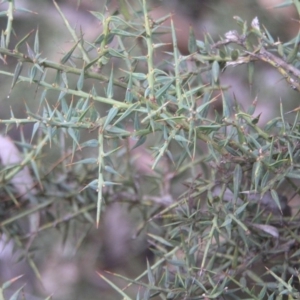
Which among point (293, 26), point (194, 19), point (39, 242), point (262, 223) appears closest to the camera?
point (262, 223)

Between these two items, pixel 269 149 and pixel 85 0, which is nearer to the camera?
pixel 269 149

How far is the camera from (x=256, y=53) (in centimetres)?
60

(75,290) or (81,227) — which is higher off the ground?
(81,227)

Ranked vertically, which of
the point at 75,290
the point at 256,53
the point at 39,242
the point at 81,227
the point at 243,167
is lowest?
the point at 75,290

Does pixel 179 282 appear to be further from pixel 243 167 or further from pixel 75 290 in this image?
pixel 75 290

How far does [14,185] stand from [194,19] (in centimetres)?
77

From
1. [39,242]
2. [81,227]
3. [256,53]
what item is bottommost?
[39,242]

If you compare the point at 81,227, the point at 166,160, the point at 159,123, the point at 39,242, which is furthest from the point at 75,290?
the point at 159,123

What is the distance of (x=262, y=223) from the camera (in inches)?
26.2

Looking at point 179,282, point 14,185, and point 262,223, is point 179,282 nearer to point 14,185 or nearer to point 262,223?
point 262,223

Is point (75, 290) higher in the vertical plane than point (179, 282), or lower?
lower

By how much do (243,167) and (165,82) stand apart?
0.12 meters

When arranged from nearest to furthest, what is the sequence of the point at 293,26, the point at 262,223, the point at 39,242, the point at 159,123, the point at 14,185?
1. the point at 159,123
2. the point at 262,223
3. the point at 14,185
4. the point at 39,242
5. the point at 293,26

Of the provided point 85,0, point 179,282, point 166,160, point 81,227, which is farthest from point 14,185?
point 85,0
